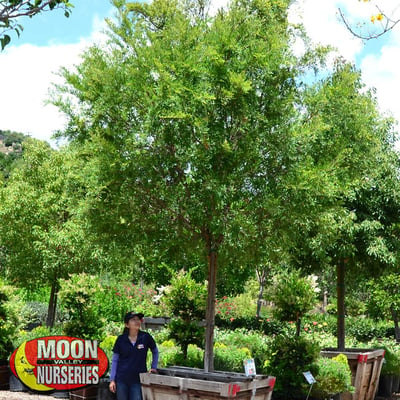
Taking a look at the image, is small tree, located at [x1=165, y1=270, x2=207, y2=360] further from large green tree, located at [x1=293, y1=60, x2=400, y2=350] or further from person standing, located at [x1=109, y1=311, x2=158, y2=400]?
person standing, located at [x1=109, y1=311, x2=158, y2=400]

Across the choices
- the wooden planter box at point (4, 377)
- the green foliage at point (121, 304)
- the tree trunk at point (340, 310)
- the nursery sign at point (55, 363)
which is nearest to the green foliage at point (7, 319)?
the wooden planter box at point (4, 377)

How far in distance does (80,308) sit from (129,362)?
11.4 ft

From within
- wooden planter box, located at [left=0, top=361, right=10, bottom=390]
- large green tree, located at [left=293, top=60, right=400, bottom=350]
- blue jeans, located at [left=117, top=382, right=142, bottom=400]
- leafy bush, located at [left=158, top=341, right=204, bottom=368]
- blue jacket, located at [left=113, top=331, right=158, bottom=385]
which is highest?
large green tree, located at [left=293, top=60, right=400, bottom=350]

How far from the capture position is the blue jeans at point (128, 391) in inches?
242

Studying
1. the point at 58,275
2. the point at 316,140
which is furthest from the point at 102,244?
the point at 58,275

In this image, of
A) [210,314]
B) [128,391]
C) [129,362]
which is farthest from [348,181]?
[128,391]

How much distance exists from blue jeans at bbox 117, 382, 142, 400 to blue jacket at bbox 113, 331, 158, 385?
0.15 feet

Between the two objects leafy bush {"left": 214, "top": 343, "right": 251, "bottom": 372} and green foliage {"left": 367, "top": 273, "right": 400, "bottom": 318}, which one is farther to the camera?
green foliage {"left": 367, "top": 273, "right": 400, "bottom": 318}

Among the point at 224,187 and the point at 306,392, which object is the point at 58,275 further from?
the point at 224,187

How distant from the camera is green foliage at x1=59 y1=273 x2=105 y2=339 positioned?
367 inches

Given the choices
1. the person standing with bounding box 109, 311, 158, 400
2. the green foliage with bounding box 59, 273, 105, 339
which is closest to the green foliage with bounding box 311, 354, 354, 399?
the person standing with bounding box 109, 311, 158, 400

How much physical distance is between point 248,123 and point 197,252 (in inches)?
82.8

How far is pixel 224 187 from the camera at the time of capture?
6188 millimetres

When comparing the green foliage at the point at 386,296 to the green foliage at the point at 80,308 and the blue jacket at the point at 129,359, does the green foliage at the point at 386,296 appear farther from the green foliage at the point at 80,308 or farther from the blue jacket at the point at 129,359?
the blue jacket at the point at 129,359
